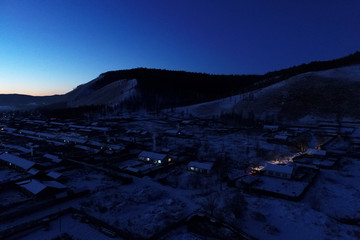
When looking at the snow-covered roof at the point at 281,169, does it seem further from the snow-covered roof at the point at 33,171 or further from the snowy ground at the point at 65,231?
the snow-covered roof at the point at 33,171

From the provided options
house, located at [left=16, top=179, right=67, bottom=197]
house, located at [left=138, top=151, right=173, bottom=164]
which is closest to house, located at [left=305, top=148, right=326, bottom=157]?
house, located at [left=138, top=151, right=173, bottom=164]

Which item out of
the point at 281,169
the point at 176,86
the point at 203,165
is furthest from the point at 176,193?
the point at 176,86

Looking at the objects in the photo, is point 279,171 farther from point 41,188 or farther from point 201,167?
point 41,188

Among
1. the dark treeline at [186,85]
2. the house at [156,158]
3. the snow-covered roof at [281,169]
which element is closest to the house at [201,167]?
the house at [156,158]

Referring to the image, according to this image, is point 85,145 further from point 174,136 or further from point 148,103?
point 148,103

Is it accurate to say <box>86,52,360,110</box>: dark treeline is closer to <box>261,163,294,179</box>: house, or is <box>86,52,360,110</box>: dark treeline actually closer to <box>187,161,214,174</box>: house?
<box>187,161,214,174</box>: house
